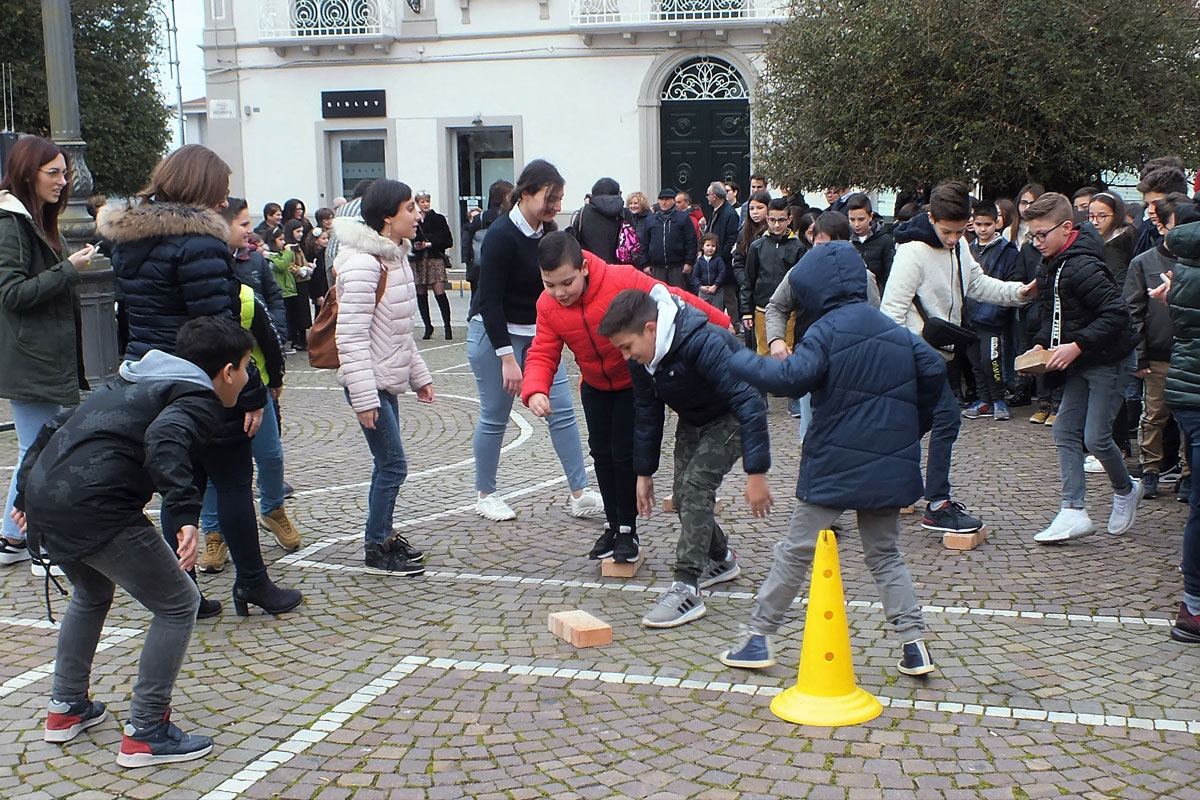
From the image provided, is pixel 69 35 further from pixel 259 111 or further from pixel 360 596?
pixel 259 111

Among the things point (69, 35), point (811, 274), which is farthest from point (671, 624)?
point (69, 35)

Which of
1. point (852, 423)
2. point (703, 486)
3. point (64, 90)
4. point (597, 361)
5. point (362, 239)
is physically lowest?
point (703, 486)

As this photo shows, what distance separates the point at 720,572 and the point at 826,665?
1706 mm

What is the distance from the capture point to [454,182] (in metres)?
29.6

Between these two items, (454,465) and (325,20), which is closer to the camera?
(454,465)

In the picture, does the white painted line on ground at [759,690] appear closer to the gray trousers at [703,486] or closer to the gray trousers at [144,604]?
the gray trousers at [703,486]

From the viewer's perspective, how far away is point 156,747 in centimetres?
423

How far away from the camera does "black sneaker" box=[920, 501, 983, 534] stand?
6.75 meters

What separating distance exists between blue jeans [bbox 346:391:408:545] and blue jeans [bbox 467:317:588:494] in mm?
917

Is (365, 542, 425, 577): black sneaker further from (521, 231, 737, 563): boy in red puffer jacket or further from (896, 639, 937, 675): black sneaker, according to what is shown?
(896, 639, 937, 675): black sneaker

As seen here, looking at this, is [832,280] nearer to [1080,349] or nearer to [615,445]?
[615,445]

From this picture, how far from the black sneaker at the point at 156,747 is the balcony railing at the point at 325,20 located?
26.2 m

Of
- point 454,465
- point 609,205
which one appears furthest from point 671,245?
point 454,465

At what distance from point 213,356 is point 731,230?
1116cm
